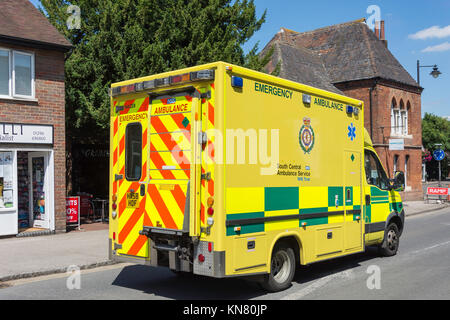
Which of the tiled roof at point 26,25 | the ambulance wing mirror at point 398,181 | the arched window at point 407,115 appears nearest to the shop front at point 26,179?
the tiled roof at point 26,25

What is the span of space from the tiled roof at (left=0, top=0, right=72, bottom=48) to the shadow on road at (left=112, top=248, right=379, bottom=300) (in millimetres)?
7645

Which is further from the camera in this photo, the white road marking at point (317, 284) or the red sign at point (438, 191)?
the red sign at point (438, 191)

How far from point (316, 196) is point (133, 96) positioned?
3189 mm

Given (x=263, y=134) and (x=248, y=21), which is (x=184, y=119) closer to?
(x=263, y=134)

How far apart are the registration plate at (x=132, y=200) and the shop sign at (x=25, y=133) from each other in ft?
23.9

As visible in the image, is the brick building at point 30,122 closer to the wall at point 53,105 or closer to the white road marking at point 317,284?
the wall at point 53,105

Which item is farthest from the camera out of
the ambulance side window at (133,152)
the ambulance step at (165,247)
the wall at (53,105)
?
the wall at (53,105)

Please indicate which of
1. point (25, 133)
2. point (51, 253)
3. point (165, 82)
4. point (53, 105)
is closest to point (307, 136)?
point (165, 82)

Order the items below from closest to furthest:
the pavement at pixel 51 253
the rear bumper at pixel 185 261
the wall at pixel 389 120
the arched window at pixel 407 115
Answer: the rear bumper at pixel 185 261 → the pavement at pixel 51 253 → the wall at pixel 389 120 → the arched window at pixel 407 115

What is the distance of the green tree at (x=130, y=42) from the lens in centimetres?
1516

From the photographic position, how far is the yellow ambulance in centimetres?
618

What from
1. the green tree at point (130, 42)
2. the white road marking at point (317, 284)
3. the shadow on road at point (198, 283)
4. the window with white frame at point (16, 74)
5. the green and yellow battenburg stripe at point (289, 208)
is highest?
the green tree at point (130, 42)

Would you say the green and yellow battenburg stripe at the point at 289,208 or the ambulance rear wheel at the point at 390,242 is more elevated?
the green and yellow battenburg stripe at the point at 289,208
